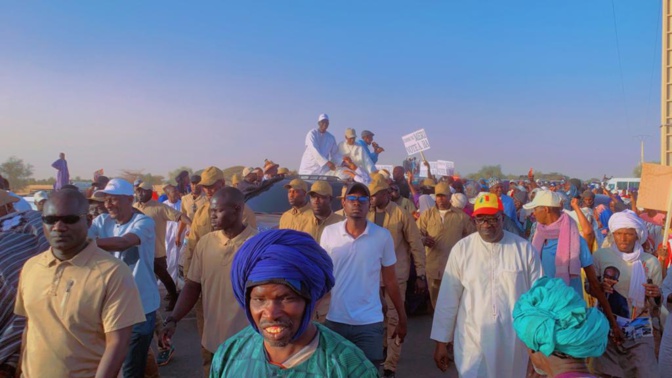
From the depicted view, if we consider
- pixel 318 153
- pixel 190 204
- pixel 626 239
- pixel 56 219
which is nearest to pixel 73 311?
pixel 56 219

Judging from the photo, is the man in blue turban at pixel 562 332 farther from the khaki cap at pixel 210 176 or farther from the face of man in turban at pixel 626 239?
the khaki cap at pixel 210 176

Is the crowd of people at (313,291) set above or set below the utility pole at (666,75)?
below

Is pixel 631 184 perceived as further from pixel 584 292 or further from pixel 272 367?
pixel 272 367

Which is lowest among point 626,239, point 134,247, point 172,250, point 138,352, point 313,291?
point 172,250

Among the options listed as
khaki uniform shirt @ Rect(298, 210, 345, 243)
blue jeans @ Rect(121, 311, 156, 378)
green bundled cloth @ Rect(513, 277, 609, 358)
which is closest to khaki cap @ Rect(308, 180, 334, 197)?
khaki uniform shirt @ Rect(298, 210, 345, 243)

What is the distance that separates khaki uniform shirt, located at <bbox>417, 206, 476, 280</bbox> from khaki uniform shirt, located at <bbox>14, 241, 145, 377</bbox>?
4741 mm

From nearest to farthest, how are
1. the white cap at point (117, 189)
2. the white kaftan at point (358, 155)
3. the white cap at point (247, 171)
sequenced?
the white cap at point (117, 189)
the white kaftan at point (358, 155)
the white cap at point (247, 171)

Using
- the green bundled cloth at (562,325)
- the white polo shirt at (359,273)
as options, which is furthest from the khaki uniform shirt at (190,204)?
the green bundled cloth at (562,325)

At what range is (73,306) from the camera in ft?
8.84

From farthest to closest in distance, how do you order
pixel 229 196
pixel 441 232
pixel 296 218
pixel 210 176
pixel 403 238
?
pixel 441 232, pixel 210 176, pixel 403 238, pixel 296 218, pixel 229 196

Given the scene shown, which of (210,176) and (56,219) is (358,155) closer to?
(210,176)

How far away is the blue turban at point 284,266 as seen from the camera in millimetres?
1772

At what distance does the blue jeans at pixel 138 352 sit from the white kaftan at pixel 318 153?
6440 millimetres

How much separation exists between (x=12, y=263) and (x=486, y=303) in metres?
3.26
